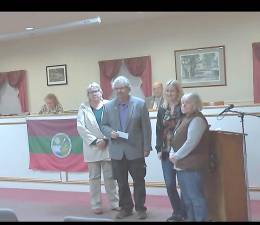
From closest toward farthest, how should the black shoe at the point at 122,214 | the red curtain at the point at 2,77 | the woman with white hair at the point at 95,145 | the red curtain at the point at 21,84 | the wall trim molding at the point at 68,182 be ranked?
1. the black shoe at the point at 122,214
2. the woman with white hair at the point at 95,145
3. the wall trim molding at the point at 68,182
4. the red curtain at the point at 21,84
5. the red curtain at the point at 2,77

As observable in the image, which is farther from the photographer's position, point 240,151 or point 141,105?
point 141,105

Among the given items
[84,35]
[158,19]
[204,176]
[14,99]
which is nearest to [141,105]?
[204,176]

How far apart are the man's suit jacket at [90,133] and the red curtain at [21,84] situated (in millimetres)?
7129

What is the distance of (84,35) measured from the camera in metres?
11.3

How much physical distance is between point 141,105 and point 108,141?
65cm

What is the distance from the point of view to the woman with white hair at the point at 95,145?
208 inches

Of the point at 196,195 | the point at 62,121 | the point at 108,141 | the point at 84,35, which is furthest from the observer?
the point at 84,35

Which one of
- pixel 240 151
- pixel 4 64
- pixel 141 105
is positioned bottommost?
pixel 240 151

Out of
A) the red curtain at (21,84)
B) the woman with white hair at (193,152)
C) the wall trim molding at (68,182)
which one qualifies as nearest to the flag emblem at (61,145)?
the wall trim molding at (68,182)

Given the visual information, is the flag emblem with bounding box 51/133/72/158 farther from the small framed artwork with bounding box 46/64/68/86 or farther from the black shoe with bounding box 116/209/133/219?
the small framed artwork with bounding box 46/64/68/86

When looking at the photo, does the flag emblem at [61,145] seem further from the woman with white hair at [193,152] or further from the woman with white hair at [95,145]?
the woman with white hair at [193,152]

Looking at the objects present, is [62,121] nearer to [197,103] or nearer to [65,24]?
[197,103]

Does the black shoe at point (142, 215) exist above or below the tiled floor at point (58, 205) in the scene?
above

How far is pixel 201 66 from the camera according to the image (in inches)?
383
